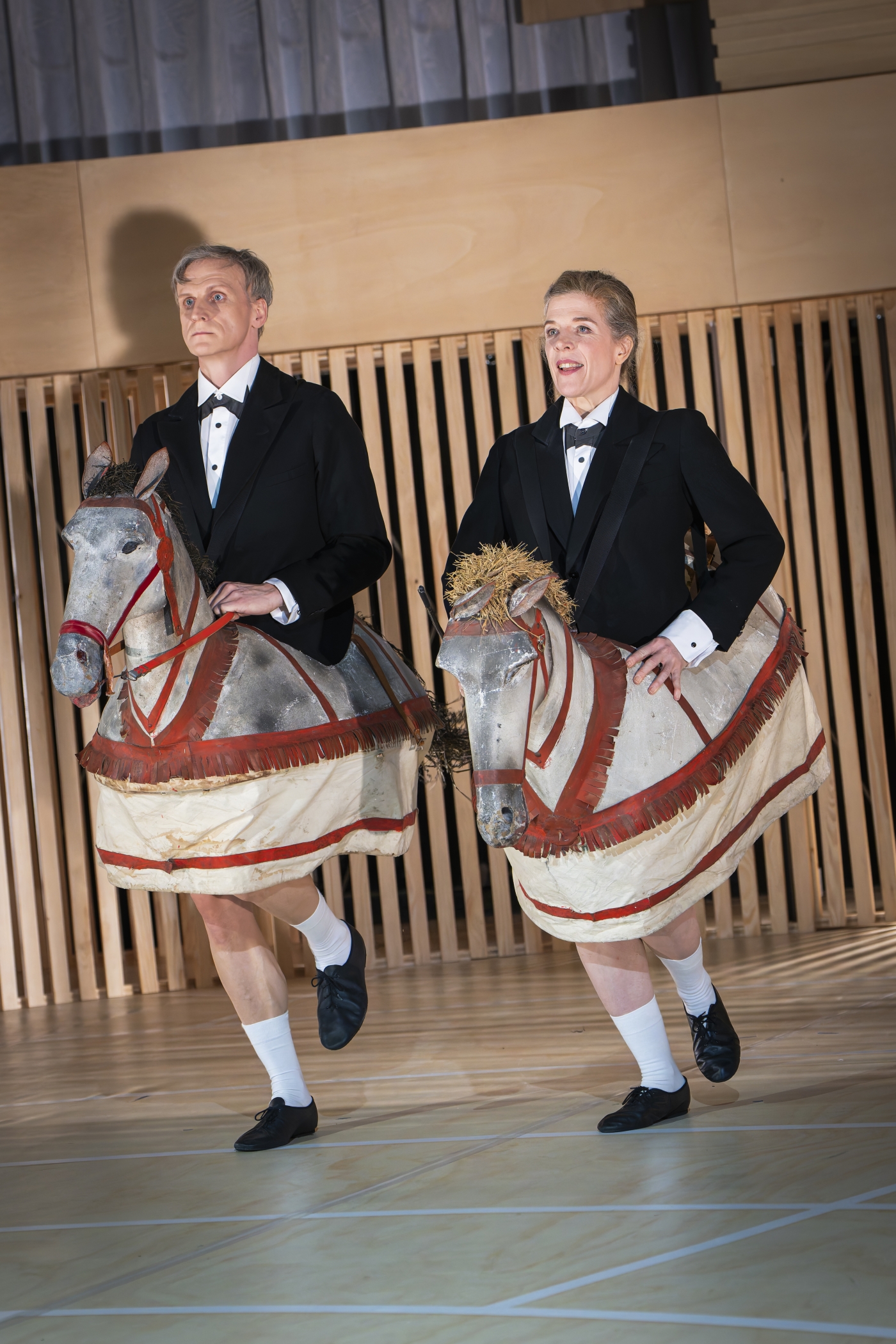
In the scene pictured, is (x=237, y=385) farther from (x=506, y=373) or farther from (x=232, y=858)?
(x=506, y=373)

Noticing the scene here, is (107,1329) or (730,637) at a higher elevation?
(730,637)

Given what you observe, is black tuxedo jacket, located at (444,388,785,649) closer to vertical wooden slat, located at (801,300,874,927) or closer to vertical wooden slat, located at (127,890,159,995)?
vertical wooden slat, located at (801,300,874,927)

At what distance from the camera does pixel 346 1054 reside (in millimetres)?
4008

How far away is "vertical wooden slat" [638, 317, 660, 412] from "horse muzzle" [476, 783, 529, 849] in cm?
314

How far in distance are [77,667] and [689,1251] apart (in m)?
1.54

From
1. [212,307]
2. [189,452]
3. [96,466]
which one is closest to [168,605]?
[96,466]

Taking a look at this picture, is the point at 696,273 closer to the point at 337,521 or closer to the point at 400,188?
the point at 400,188

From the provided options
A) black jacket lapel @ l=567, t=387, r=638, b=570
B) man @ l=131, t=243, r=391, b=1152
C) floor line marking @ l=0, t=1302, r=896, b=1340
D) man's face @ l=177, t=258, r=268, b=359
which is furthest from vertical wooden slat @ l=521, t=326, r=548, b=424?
floor line marking @ l=0, t=1302, r=896, b=1340

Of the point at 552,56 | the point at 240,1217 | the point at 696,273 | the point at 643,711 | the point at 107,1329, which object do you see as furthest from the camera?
the point at 552,56

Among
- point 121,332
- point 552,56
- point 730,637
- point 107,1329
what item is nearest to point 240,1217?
point 107,1329

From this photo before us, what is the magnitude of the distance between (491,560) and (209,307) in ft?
3.91

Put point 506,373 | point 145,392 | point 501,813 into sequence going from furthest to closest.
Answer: point 145,392, point 506,373, point 501,813

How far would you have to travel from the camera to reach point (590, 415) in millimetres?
3162

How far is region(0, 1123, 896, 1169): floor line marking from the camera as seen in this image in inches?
109
